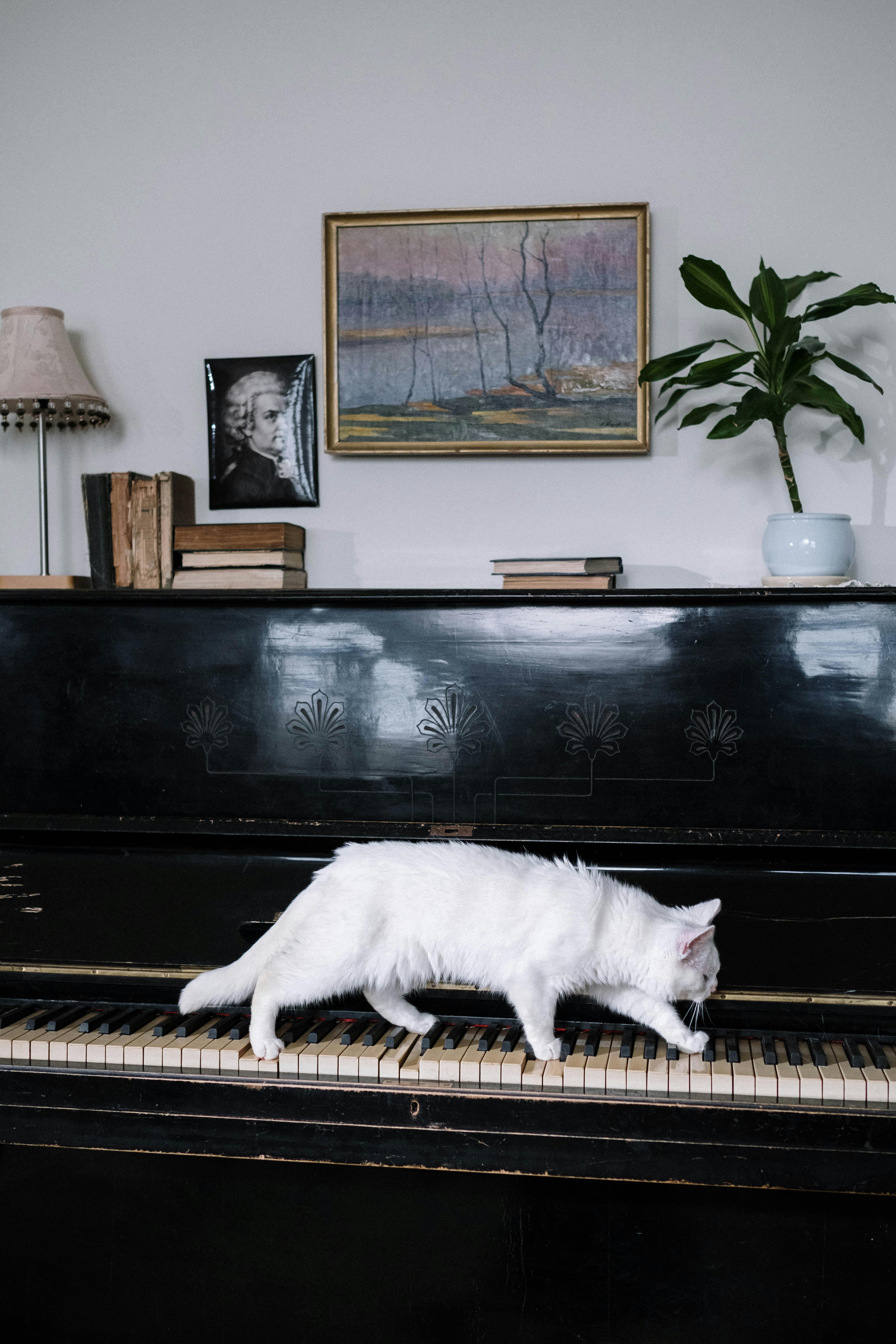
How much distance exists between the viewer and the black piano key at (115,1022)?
1.83m

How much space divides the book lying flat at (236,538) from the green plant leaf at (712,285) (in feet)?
3.08

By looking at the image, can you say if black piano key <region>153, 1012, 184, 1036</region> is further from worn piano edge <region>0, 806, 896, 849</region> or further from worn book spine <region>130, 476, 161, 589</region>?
worn book spine <region>130, 476, 161, 589</region>

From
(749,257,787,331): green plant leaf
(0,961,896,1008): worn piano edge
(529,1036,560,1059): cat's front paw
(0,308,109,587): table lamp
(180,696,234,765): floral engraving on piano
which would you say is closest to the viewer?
(529,1036,560,1059): cat's front paw

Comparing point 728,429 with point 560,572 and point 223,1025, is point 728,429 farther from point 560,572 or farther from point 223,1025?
point 223,1025

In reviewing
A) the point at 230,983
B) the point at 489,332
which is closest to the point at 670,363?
the point at 489,332

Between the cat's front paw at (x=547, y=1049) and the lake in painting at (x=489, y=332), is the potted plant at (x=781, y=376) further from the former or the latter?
the cat's front paw at (x=547, y=1049)

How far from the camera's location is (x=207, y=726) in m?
2.05

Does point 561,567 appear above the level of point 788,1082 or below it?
above

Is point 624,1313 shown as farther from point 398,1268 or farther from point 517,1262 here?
Answer: point 398,1268

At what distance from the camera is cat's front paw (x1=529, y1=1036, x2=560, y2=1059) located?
67.2 inches

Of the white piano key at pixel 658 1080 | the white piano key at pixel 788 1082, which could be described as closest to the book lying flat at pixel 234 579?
the white piano key at pixel 658 1080

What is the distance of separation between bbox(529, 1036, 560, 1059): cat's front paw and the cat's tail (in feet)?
1.45

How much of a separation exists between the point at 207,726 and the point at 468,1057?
75 cm

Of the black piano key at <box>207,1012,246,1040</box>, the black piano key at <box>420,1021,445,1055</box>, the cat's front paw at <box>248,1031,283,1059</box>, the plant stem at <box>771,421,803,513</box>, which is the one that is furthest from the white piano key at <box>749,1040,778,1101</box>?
the plant stem at <box>771,421,803,513</box>
